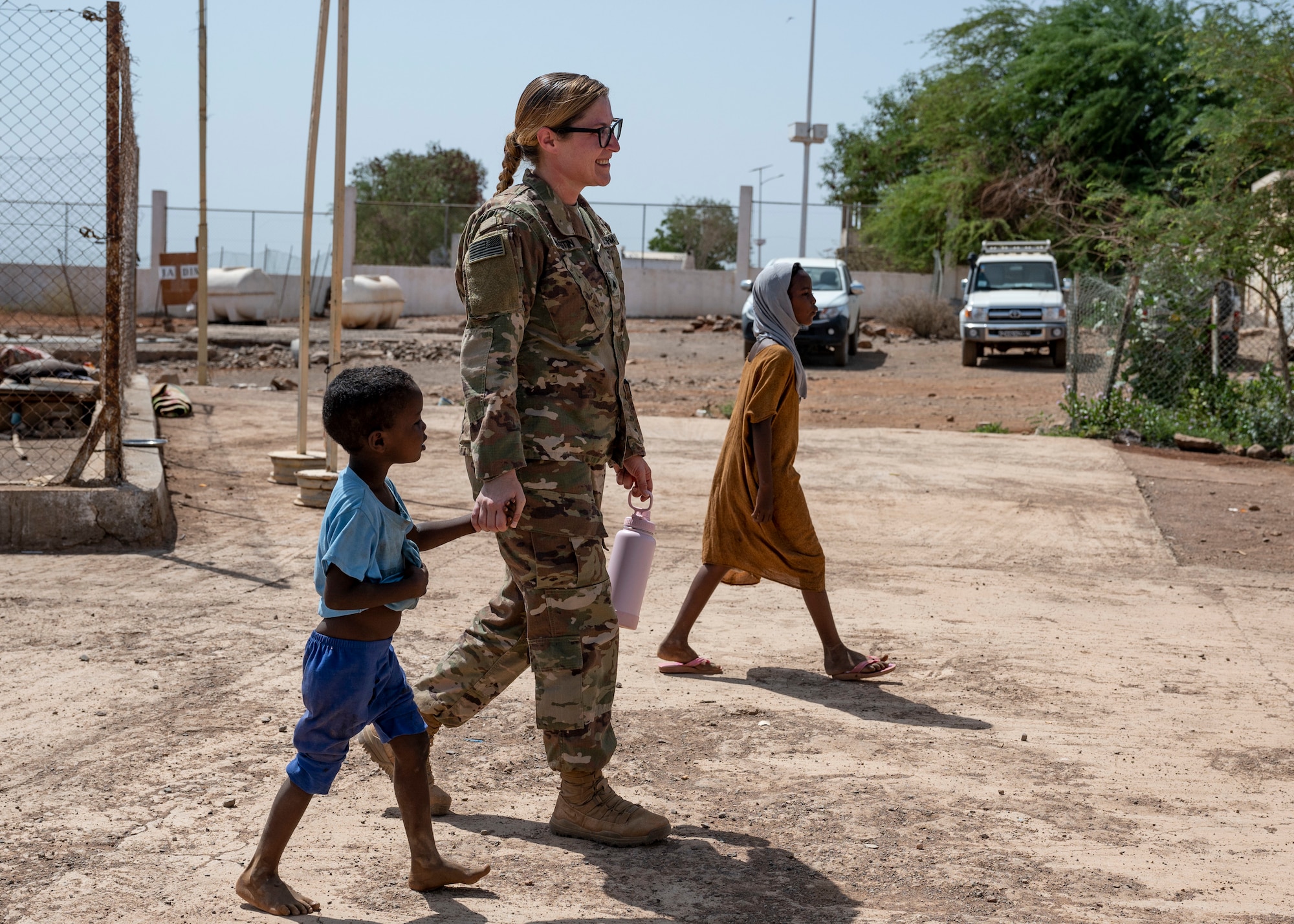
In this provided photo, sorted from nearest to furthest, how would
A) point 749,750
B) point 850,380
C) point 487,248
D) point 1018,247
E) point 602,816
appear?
point 487,248
point 602,816
point 749,750
point 850,380
point 1018,247

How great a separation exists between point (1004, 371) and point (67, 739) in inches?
762

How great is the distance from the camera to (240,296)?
29.6 meters

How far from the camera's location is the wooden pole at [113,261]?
6625 millimetres

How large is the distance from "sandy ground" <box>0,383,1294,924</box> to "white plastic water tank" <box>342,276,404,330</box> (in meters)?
22.1

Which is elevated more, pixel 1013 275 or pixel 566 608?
pixel 1013 275

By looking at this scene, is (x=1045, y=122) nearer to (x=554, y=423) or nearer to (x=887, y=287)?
(x=887, y=287)

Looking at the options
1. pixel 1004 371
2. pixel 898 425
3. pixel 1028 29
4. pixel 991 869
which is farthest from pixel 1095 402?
pixel 1028 29

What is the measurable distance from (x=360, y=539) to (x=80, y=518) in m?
4.59

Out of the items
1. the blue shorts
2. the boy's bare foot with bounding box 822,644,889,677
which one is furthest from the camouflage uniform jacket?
the boy's bare foot with bounding box 822,644,889,677

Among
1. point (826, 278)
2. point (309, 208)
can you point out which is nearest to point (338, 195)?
point (309, 208)

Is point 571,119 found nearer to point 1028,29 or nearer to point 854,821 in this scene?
point 854,821

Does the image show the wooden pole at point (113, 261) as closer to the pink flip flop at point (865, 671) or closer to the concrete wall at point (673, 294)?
the pink flip flop at point (865, 671)

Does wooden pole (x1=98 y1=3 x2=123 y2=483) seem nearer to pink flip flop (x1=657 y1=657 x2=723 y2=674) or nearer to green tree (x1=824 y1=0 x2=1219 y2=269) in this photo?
pink flip flop (x1=657 y1=657 x2=723 y2=674)

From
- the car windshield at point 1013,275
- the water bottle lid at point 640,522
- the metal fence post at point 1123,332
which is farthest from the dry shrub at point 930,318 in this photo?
the water bottle lid at point 640,522
